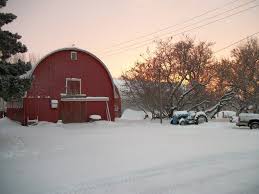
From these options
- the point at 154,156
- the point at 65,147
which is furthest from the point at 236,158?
the point at 65,147

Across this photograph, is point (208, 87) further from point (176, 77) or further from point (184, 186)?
point (184, 186)

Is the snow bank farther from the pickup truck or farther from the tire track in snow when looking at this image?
the tire track in snow

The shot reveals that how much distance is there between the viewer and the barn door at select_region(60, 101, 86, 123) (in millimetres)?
33688

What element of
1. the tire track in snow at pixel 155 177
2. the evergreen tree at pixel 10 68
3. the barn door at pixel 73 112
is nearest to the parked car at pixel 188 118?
the barn door at pixel 73 112

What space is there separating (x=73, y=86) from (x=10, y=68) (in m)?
16.6

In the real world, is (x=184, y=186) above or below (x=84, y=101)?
below

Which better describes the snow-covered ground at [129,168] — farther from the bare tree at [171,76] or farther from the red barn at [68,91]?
the bare tree at [171,76]

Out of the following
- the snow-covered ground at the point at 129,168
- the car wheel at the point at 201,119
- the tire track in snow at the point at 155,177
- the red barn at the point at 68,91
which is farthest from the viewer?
the car wheel at the point at 201,119

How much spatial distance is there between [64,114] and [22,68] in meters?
15.6

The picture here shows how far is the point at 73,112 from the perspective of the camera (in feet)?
112

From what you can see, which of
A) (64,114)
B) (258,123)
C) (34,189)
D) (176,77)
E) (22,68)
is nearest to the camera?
(34,189)

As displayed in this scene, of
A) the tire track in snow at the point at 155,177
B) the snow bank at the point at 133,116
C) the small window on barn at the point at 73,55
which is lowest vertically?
the tire track in snow at the point at 155,177

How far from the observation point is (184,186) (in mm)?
9109

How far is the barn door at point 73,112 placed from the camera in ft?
111
